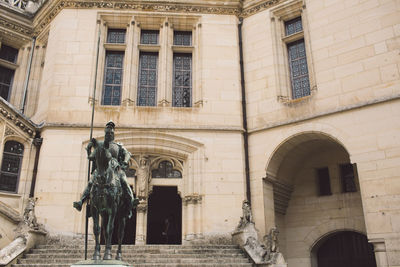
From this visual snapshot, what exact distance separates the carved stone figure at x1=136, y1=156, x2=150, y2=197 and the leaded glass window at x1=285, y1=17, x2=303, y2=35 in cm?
583

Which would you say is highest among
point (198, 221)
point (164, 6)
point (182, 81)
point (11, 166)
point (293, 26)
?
point (164, 6)

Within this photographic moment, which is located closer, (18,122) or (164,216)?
(18,122)

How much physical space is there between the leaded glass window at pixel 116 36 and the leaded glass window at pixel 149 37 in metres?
0.60

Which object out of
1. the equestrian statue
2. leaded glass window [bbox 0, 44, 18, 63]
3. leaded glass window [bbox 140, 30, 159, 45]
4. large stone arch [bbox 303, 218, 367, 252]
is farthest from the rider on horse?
leaded glass window [bbox 0, 44, 18, 63]

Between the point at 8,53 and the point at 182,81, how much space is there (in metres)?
6.35

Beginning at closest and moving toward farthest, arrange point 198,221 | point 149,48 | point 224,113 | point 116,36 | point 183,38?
point 198,221 → point 224,113 → point 149,48 → point 116,36 → point 183,38

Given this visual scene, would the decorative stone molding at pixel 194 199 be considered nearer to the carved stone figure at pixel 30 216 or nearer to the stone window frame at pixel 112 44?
the stone window frame at pixel 112 44

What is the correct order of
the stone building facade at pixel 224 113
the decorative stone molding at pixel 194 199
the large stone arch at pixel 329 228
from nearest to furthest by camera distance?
the stone building facade at pixel 224 113 → the decorative stone molding at pixel 194 199 → the large stone arch at pixel 329 228

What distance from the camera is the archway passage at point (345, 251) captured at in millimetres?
11391

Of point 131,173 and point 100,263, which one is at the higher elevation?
point 131,173

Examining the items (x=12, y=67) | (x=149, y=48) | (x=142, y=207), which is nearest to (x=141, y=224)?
(x=142, y=207)

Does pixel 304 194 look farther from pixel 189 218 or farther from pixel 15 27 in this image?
pixel 15 27

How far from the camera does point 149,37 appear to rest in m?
13.4

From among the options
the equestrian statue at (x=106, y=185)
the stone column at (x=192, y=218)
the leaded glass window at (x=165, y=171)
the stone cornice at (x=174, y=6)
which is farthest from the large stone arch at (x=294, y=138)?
the equestrian statue at (x=106, y=185)
